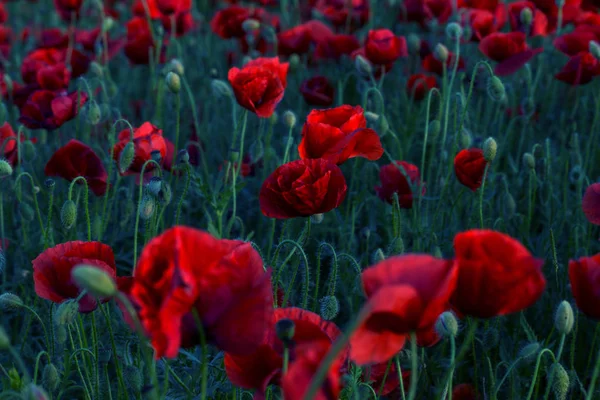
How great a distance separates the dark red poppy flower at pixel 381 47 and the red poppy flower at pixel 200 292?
4.98 feet

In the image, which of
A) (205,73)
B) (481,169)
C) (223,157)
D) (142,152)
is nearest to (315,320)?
(481,169)

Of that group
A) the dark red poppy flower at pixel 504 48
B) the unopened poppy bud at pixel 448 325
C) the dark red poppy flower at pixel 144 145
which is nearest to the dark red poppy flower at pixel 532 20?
the dark red poppy flower at pixel 504 48

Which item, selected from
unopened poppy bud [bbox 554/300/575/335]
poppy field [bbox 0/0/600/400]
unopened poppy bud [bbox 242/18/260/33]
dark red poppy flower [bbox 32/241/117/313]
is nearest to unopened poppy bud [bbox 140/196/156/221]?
poppy field [bbox 0/0/600/400]

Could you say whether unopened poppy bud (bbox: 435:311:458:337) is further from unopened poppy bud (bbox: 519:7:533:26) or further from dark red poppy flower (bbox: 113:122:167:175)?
unopened poppy bud (bbox: 519:7:533:26)

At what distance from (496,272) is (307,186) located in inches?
18.6

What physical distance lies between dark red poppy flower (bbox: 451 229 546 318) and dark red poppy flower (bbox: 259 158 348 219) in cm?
41

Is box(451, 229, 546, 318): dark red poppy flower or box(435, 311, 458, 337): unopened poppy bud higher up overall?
box(451, 229, 546, 318): dark red poppy flower

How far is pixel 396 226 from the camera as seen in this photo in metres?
1.59

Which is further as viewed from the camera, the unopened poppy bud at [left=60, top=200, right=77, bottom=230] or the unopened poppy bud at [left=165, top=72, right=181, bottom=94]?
the unopened poppy bud at [left=165, top=72, right=181, bottom=94]

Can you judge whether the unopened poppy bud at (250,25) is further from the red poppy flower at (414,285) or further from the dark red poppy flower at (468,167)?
the red poppy flower at (414,285)

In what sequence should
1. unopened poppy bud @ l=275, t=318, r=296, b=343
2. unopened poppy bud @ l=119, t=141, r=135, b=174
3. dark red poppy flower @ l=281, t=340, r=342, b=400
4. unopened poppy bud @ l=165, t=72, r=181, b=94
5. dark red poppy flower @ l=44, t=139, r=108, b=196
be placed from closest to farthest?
dark red poppy flower @ l=281, t=340, r=342, b=400
unopened poppy bud @ l=275, t=318, r=296, b=343
unopened poppy bud @ l=119, t=141, r=135, b=174
dark red poppy flower @ l=44, t=139, r=108, b=196
unopened poppy bud @ l=165, t=72, r=181, b=94

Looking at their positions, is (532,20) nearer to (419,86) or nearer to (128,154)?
(419,86)

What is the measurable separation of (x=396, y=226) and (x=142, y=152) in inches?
25.9

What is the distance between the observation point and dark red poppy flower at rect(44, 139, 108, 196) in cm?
184
